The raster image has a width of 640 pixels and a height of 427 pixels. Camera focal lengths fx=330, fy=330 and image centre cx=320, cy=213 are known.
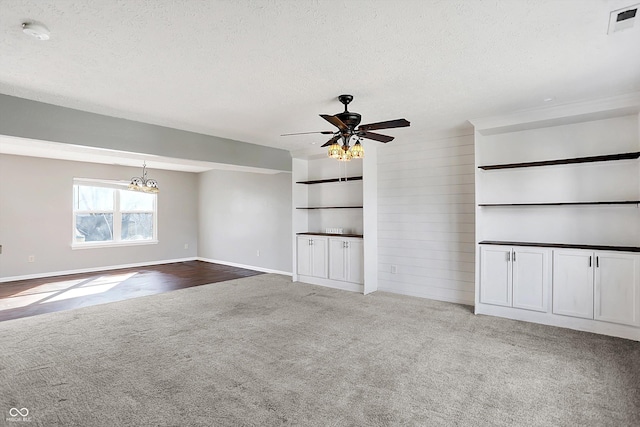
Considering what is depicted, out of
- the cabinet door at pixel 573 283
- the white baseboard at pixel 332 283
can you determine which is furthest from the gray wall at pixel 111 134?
the cabinet door at pixel 573 283

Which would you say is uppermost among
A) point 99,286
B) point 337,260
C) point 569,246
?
point 569,246

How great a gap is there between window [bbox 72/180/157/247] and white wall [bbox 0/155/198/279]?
185 millimetres

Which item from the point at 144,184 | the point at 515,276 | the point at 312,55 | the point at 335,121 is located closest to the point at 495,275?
the point at 515,276

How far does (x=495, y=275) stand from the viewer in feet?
13.9

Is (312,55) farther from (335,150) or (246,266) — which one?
(246,266)

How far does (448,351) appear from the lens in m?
3.22

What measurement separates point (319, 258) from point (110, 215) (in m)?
5.64

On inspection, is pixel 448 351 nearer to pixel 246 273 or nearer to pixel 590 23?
pixel 590 23

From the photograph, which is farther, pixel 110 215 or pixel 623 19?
pixel 110 215

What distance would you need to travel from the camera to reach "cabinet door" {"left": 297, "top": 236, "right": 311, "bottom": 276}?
637 cm

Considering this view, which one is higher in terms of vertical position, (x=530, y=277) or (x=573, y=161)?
(x=573, y=161)

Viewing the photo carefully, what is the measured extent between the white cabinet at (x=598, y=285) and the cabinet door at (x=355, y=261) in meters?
2.70

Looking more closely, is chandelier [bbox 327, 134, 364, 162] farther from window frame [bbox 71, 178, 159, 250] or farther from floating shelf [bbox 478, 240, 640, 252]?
window frame [bbox 71, 178, 159, 250]

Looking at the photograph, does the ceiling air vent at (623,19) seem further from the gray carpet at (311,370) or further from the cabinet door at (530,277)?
the gray carpet at (311,370)
